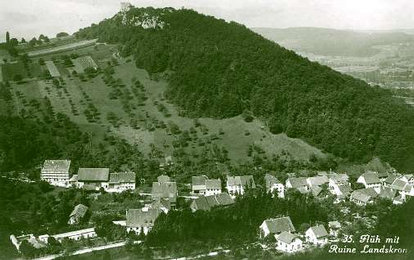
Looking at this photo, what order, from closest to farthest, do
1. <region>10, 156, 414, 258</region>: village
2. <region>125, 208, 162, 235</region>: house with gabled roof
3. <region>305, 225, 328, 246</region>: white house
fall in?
<region>305, 225, 328, 246</region>: white house
<region>10, 156, 414, 258</region>: village
<region>125, 208, 162, 235</region>: house with gabled roof

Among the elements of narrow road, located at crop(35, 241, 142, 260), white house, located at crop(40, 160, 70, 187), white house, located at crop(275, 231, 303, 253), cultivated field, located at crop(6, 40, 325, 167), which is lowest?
white house, located at crop(275, 231, 303, 253)

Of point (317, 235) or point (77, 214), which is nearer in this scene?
point (317, 235)

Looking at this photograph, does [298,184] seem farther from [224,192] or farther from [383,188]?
[383,188]

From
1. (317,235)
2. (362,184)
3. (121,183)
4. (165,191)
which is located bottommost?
(317,235)

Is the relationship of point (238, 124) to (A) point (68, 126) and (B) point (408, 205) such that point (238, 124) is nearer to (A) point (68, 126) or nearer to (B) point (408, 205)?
(A) point (68, 126)

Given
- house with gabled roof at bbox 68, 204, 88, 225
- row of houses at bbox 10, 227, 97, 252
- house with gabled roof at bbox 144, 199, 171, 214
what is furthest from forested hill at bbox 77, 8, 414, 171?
row of houses at bbox 10, 227, 97, 252

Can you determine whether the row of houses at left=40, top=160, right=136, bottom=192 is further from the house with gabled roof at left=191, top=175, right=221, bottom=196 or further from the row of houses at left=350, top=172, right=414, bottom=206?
the row of houses at left=350, top=172, right=414, bottom=206

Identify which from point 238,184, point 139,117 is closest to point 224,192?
point 238,184
